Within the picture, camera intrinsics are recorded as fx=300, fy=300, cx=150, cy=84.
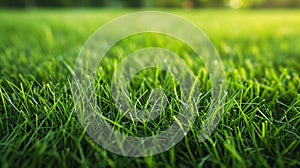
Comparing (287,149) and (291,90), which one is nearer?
(287,149)

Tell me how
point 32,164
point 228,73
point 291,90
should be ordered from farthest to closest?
point 228,73, point 291,90, point 32,164

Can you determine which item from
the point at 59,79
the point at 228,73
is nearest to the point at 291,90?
the point at 228,73

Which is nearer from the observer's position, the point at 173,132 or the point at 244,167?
the point at 244,167

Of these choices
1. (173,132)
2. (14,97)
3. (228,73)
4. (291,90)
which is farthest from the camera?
(228,73)

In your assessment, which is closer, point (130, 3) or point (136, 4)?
point (136, 4)

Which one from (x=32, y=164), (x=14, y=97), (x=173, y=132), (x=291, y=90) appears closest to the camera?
(x=32, y=164)

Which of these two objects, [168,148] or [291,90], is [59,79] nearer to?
[168,148]

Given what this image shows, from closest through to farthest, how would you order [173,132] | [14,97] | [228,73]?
[173,132], [14,97], [228,73]

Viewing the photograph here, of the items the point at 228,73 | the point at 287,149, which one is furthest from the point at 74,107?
the point at 228,73

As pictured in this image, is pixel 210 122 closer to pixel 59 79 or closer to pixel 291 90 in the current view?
pixel 291 90
